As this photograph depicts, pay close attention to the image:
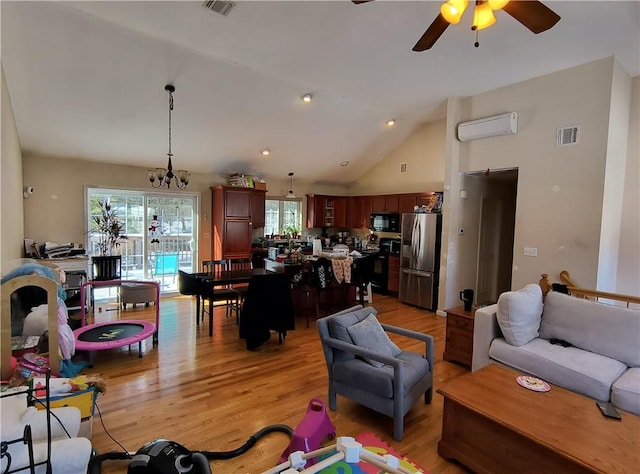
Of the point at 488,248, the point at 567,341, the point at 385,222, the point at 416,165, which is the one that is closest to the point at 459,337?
the point at 567,341

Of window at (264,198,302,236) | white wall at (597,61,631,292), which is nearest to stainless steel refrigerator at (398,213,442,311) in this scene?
white wall at (597,61,631,292)

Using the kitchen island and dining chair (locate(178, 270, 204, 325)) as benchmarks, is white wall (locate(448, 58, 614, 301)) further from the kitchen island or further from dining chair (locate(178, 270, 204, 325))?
dining chair (locate(178, 270, 204, 325))

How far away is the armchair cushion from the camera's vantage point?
8.38 ft

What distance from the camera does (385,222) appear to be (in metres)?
6.91

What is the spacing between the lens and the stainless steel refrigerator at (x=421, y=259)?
5.52 metres

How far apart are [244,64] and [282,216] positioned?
425 cm

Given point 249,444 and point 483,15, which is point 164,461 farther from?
point 483,15

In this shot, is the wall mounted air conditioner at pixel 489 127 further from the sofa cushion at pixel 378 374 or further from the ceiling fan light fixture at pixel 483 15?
the sofa cushion at pixel 378 374

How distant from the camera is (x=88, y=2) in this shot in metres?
2.76

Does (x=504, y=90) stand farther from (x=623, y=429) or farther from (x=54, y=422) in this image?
(x=54, y=422)

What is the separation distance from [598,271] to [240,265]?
4.92 m

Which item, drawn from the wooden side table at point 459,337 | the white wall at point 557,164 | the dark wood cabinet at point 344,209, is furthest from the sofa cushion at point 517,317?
the dark wood cabinet at point 344,209

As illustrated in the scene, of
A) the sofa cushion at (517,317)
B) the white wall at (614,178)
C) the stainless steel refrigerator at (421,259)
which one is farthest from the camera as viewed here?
the stainless steel refrigerator at (421,259)

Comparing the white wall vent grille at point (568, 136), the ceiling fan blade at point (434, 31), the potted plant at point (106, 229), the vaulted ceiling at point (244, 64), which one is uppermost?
the vaulted ceiling at point (244, 64)
